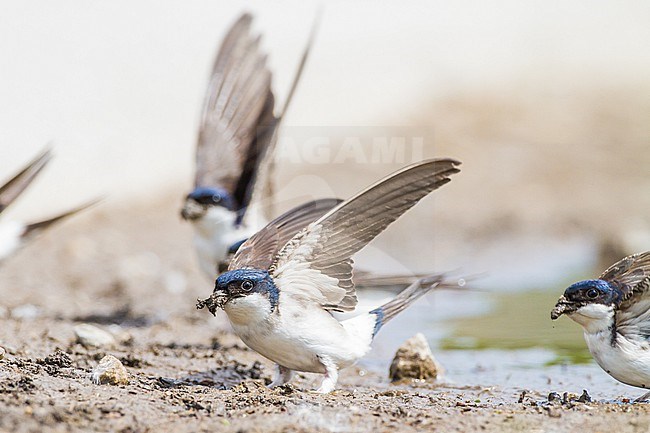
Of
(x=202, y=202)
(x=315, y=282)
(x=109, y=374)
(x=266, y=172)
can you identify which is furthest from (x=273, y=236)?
(x=266, y=172)

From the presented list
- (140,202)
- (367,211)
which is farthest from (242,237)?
(140,202)

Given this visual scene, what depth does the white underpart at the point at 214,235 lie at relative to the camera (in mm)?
7102

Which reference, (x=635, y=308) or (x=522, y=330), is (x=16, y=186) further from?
(x=635, y=308)

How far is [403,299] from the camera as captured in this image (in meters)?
5.39

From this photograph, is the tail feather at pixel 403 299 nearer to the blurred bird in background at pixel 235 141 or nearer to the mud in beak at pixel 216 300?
the mud in beak at pixel 216 300

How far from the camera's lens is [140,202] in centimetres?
1099

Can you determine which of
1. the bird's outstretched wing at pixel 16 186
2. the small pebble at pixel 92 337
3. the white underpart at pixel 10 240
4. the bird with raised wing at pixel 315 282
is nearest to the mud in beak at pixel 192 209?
the bird's outstretched wing at pixel 16 186

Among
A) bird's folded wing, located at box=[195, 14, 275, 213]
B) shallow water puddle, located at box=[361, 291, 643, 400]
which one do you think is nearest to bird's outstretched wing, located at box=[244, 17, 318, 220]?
bird's folded wing, located at box=[195, 14, 275, 213]

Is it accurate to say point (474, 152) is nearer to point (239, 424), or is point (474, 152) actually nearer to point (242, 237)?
point (242, 237)

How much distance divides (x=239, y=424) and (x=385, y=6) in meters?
13.7

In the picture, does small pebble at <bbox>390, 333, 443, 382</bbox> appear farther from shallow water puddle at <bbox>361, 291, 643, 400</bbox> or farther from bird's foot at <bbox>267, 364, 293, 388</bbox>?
bird's foot at <bbox>267, 364, 293, 388</bbox>

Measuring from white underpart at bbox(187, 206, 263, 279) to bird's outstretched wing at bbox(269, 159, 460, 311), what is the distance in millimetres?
2547

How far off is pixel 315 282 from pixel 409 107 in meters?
8.99

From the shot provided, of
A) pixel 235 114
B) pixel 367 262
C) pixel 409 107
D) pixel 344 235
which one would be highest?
pixel 409 107
